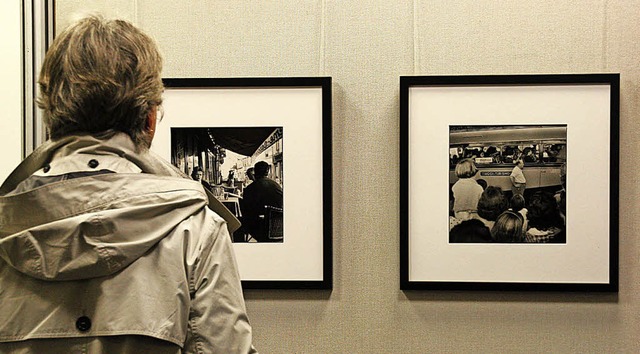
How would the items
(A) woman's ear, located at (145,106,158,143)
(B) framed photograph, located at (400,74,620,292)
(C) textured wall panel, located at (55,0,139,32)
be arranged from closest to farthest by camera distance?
(A) woman's ear, located at (145,106,158,143) → (B) framed photograph, located at (400,74,620,292) → (C) textured wall panel, located at (55,0,139,32)

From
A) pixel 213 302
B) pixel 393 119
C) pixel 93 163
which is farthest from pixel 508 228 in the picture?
pixel 93 163

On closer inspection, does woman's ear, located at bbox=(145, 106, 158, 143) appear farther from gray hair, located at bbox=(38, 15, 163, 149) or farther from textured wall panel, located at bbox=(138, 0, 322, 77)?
textured wall panel, located at bbox=(138, 0, 322, 77)

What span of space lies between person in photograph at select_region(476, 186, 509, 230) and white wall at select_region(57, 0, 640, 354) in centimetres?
21

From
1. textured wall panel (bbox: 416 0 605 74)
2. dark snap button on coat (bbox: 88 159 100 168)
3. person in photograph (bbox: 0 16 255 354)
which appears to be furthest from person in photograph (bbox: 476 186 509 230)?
dark snap button on coat (bbox: 88 159 100 168)

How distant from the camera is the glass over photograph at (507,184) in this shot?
6.72 ft

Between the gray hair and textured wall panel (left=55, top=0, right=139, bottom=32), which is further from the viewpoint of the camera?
textured wall panel (left=55, top=0, right=139, bottom=32)

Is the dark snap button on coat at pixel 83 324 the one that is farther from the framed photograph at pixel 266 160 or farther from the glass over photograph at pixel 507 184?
the glass over photograph at pixel 507 184

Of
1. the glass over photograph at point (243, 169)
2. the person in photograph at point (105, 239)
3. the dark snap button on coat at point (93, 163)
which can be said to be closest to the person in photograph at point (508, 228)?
the glass over photograph at point (243, 169)

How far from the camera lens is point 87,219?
1119 mm

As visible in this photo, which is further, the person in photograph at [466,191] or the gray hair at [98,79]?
the person in photograph at [466,191]

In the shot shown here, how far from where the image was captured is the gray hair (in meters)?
1.16

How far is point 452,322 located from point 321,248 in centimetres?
40

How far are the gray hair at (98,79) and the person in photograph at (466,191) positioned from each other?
106 cm

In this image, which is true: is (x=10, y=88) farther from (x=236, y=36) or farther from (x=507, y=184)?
(x=507, y=184)
